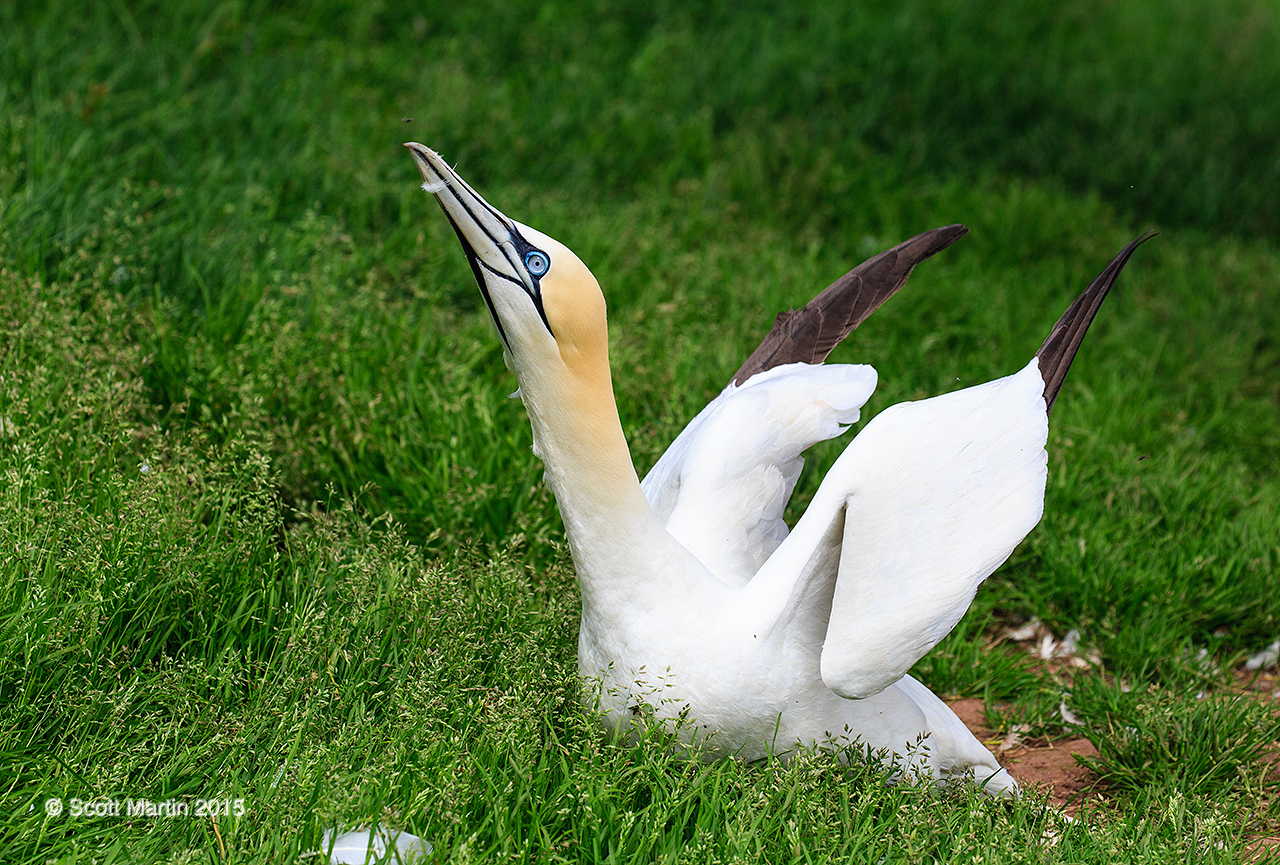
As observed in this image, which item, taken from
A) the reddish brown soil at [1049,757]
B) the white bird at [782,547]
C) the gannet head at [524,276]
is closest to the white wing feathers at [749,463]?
the white bird at [782,547]

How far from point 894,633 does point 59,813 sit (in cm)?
171

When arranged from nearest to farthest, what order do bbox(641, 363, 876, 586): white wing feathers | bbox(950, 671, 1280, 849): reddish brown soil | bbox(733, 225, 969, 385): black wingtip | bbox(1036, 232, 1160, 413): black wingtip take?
bbox(1036, 232, 1160, 413): black wingtip, bbox(641, 363, 876, 586): white wing feathers, bbox(950, 671, 1280, 849): reddish brown soil, bbox(733, 225, 969, 385): black wingtip

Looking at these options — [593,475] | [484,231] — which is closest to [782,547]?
[593,475]

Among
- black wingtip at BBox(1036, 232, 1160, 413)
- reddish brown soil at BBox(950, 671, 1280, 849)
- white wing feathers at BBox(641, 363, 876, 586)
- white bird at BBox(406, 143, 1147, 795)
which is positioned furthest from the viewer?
reddish brown soil at BBox(950, 671, 1280, 849)

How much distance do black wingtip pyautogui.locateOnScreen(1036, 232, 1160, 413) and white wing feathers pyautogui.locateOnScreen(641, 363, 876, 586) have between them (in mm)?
586

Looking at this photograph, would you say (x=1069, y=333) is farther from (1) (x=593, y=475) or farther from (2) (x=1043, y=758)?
→ (2) (x=1043, y=758)

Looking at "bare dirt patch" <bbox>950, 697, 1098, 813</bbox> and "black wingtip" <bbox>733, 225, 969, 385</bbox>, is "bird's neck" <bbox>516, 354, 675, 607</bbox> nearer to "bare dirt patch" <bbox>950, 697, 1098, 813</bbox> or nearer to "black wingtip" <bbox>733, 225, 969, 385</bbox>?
"black wingtip" <bbox>733, 225, 969, 385</bbox>

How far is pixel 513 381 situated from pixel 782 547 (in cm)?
193

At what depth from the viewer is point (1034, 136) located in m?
7.37

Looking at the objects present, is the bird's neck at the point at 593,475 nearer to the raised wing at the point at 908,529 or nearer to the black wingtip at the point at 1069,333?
the raised wing at the point at 908,529

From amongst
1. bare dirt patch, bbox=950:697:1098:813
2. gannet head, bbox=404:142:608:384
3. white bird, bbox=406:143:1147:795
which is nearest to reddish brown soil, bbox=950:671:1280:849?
bare dirt patch, bbox=950:697:1098:813

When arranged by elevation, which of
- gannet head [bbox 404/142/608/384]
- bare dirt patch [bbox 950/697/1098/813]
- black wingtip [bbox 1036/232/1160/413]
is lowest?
bare dirt patch [bbox 950/697/1098/813]

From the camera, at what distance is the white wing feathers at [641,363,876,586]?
124 inches

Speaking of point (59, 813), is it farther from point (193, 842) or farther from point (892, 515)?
point (892, 515)
